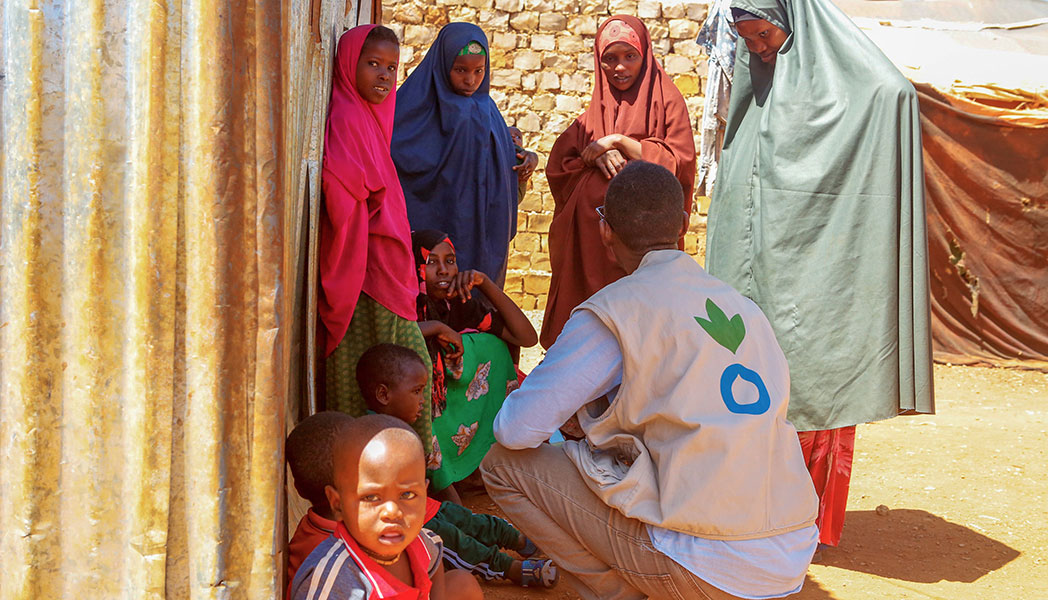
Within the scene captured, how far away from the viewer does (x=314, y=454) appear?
2436mm

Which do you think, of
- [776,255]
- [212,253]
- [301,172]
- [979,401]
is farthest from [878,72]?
[979,401]

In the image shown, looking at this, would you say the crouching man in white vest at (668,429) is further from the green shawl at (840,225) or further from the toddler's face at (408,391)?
the green shawl at (840,225)

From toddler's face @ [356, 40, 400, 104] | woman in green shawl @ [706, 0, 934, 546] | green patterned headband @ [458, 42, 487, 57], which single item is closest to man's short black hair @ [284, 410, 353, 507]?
toddler's face @ [356, 40, 400, 104]

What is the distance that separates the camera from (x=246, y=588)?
1.88 meters

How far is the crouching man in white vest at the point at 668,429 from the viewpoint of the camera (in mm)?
2479

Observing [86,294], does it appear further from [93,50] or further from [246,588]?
[246,588]

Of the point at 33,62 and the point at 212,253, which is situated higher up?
the point at 33,62

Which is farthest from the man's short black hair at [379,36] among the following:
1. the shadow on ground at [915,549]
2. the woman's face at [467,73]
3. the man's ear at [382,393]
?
the shadow on ground at [915,549]

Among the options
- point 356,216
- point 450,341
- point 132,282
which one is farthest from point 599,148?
point 132,282

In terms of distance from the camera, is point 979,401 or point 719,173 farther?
point 979,401

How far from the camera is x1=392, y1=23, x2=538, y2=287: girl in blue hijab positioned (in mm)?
4727

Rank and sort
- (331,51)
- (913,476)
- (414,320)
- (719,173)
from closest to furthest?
(331,51) < (414,320) < (719,173) < (913,476)

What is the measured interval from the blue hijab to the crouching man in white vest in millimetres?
2097

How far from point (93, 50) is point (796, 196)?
2917 millimetres
